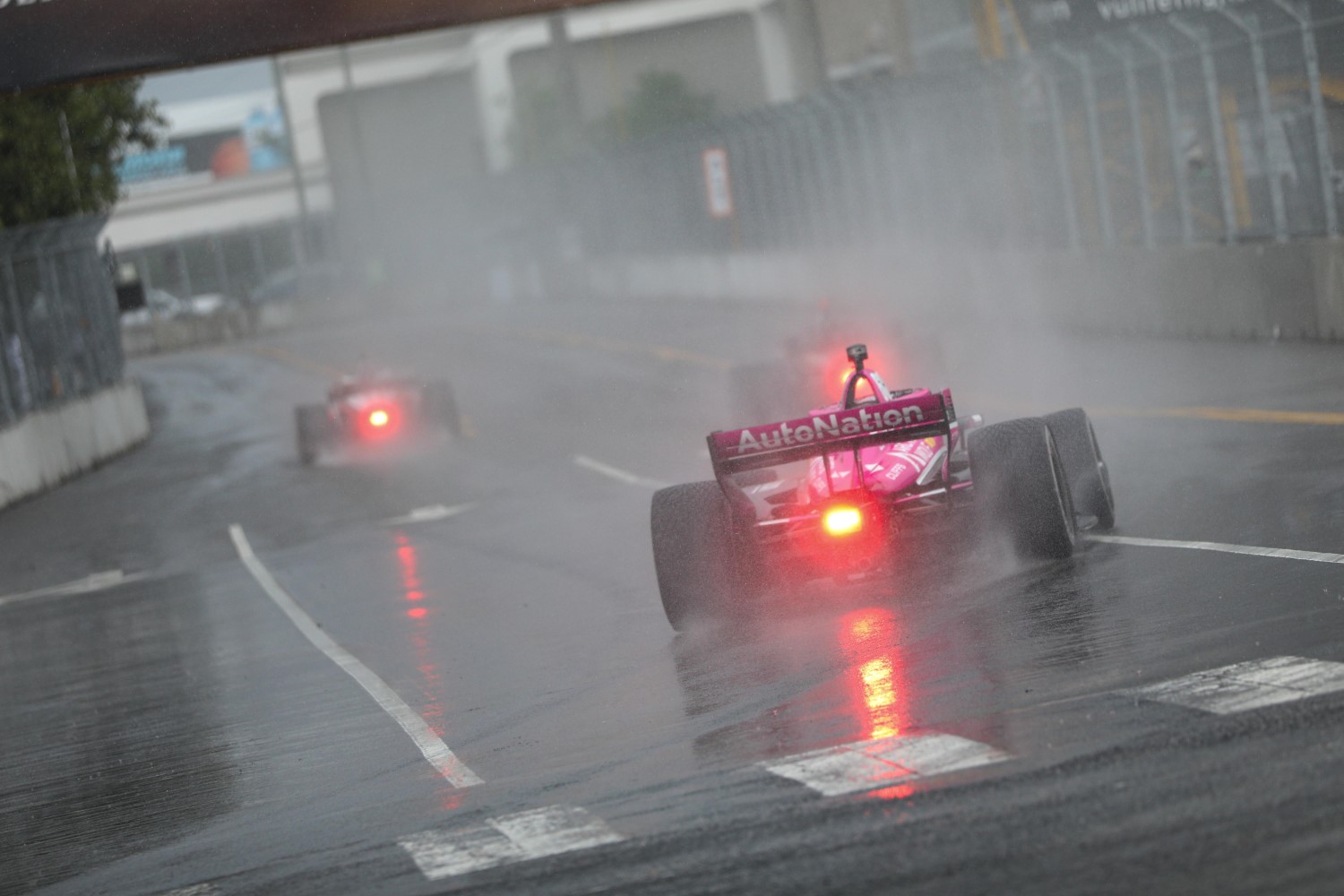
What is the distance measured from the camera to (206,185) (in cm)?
8488

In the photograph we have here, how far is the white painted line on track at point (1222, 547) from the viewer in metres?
9.33

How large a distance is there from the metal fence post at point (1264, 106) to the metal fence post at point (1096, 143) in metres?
3.91

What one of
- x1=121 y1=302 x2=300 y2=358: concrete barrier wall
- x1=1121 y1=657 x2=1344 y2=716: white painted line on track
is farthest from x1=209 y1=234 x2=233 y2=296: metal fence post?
x1=1121 y1=657 x2=1344 y2=716: white painted line on track

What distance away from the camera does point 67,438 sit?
27609 mm

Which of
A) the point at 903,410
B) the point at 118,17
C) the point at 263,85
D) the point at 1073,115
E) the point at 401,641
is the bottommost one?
the point at 401,641

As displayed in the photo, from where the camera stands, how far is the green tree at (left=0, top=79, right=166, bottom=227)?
1156 inches

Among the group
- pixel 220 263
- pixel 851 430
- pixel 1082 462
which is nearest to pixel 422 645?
pixel 851 430

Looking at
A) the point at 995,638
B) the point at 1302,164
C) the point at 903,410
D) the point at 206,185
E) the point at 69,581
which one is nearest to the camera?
the point at 995,638

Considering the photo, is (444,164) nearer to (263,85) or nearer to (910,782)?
(263,85)

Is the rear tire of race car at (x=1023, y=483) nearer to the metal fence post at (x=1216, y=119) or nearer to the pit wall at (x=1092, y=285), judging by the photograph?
the pit wall at (x=1092, y=285)

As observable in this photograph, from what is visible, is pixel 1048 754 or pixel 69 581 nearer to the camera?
pixel 1048 754

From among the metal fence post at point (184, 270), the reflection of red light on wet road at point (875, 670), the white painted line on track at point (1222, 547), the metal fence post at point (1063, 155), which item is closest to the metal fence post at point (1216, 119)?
the metal fence post at point (1063, 155)

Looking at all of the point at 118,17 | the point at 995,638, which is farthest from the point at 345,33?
the point at 995,638

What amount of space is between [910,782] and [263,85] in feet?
346
